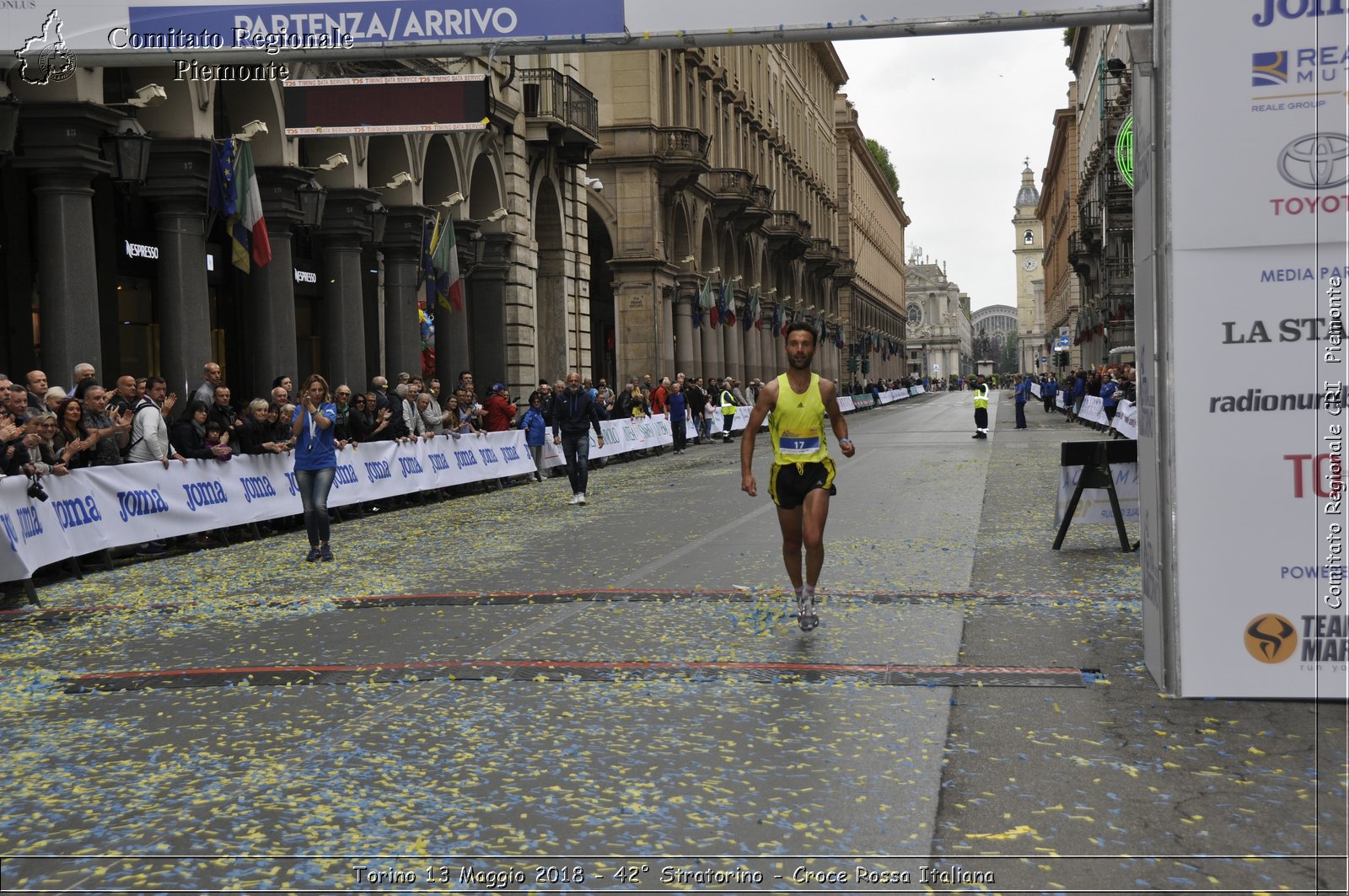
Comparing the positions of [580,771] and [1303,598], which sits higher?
[1303,598]

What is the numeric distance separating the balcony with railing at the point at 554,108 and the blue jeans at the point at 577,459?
660 inches

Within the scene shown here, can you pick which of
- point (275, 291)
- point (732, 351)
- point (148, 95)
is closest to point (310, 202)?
point (275, 291)

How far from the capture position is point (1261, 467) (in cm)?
634

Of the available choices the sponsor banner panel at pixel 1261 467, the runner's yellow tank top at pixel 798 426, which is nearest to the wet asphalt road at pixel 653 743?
the sponsor banner panel at pixel 1261 467

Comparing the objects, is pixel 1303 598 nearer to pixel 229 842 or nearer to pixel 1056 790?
pixel 1056 790

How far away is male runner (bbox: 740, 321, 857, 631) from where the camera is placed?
868 centimetres

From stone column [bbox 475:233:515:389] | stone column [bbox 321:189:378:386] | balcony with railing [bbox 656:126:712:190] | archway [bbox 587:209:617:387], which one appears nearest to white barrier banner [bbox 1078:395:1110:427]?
balcony with railing [bbox 656:126:712:190]

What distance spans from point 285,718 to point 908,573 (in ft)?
18.8

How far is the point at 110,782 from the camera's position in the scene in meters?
5.73

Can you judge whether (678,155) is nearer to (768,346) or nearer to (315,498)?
(768,346)

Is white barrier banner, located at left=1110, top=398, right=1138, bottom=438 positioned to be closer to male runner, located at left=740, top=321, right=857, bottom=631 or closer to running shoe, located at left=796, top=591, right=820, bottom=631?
male runner, located at left=740, top=321, right=857, bottom=631

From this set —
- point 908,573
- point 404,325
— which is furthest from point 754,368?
point 908,573

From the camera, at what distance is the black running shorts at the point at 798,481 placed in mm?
8727

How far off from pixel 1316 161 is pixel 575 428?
13547 millimetres
